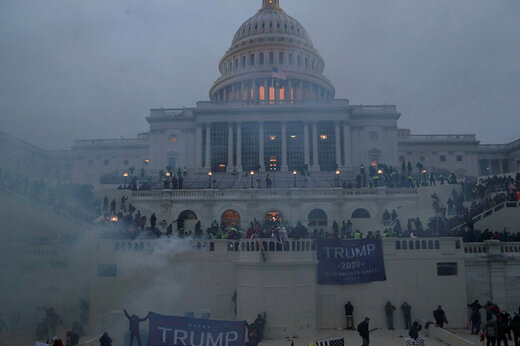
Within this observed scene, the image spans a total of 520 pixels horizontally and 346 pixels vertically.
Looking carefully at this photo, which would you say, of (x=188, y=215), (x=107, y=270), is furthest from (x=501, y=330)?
(x=188, y=215)

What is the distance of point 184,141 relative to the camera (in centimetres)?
7106

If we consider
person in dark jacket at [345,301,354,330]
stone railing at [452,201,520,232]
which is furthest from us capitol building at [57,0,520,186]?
person in dark jacket at [345,301,354,330]

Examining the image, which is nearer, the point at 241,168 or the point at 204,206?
the point at 204,206

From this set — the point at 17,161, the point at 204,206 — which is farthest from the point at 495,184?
the point at 17,161

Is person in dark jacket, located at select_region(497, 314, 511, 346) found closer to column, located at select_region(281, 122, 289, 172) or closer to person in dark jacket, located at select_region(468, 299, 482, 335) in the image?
person in dark jacket, located at select_region(468, 299, 482, 335)

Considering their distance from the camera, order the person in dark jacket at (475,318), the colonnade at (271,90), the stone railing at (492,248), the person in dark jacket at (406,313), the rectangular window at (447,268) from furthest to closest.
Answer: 1. the colonnade at (271,90)
2. the stone railing at (492,248)
3. the rectangular window at (447,268)
4. the person in dark jacket at (406,313)
5. the person in dark jacket at (475,318)

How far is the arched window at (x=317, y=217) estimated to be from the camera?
39594 mm

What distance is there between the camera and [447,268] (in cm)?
2227

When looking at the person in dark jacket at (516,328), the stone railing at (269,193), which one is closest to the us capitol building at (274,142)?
the stone railing at (269,193)

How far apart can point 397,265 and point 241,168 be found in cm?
4496

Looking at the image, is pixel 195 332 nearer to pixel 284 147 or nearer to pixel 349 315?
pixel 349 315

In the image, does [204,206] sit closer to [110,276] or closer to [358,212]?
[358,212]

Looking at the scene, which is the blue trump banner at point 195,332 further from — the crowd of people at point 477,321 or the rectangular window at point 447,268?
the rectangular window at point 447,268

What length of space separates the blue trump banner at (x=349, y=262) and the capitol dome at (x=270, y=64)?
194 feet
